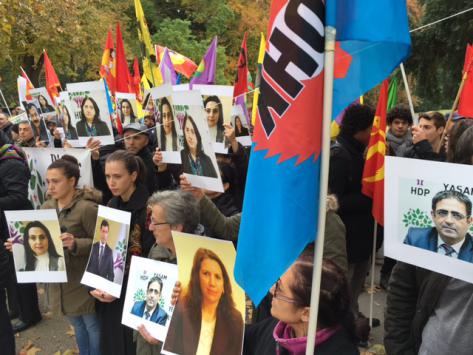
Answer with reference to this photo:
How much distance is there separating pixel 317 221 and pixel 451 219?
0.51m

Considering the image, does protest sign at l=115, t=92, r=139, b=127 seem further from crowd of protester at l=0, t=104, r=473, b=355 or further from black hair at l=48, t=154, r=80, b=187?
black hair at l=48, t=154, r=80, b=187

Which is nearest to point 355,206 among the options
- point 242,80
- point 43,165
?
point 43,165

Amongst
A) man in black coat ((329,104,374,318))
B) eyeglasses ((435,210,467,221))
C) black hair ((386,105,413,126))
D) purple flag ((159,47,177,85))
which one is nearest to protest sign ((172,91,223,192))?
man in black coat ((329,104,374,318))

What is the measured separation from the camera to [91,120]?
13.6 feet

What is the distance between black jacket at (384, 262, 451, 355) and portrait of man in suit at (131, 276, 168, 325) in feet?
Answer: 3.45

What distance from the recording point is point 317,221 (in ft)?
4.97

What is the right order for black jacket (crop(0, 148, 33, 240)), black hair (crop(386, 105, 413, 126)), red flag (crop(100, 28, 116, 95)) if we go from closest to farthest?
1. black jacket (crop(0, 148, 33, 240))
2. black hair (crop(386, 105, 413, 126))
3. red flag (crop(100, 28, 116, 95))

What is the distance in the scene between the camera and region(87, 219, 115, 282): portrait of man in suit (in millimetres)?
2643

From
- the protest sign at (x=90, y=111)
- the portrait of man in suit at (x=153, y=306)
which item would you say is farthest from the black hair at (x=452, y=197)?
the protest sign at (x=90, y=111)

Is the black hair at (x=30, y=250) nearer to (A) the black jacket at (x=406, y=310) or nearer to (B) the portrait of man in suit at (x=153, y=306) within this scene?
(B) the portrait of man in suit at (x=153, y=306)

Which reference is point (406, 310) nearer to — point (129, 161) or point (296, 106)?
point (296, 106)

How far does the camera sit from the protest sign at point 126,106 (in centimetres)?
566

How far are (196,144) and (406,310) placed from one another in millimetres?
1447

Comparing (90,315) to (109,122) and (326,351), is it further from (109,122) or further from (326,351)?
(326,351)
